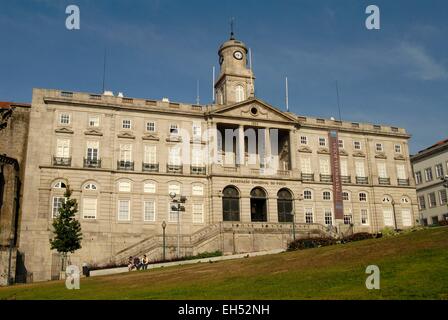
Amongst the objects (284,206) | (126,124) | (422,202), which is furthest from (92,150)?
(422,202)

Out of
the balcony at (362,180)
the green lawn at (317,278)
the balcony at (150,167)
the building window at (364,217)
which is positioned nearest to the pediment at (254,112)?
the balcony at (150,167)

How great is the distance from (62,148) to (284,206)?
27.4m

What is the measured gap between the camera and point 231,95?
69.0m

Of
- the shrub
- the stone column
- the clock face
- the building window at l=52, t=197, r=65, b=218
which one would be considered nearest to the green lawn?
the shrub

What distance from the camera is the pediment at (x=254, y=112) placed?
62.4 meters

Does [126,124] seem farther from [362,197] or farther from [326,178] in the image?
[362,197]

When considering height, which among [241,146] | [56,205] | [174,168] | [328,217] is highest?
[241,146]

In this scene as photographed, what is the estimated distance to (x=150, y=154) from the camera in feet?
196

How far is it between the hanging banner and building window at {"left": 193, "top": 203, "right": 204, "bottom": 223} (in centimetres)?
1810

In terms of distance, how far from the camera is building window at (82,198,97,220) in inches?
2160

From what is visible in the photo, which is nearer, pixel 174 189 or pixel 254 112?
pixel 174 189

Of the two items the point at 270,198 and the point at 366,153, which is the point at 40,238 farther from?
the point at 366,153
